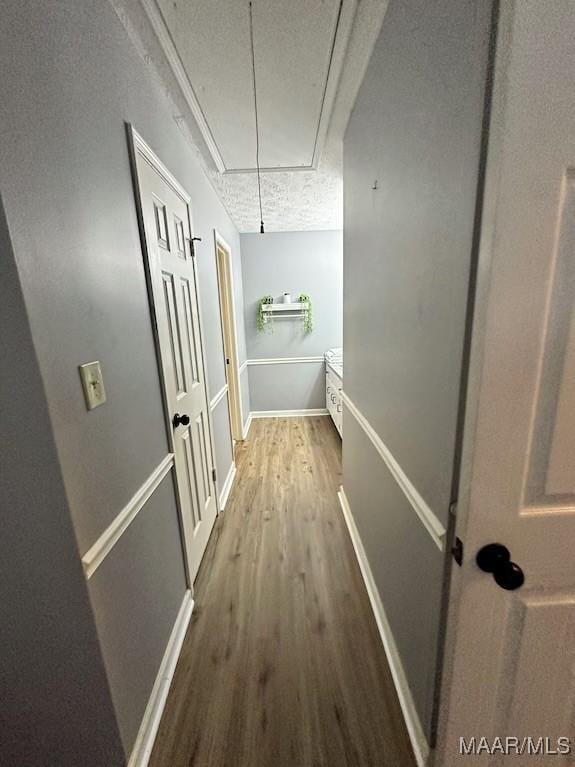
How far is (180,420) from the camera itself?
1.51 metres

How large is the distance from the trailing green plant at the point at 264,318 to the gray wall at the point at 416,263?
2639 millimetres

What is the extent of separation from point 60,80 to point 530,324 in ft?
4.10

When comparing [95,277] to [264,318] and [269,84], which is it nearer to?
[269,84]

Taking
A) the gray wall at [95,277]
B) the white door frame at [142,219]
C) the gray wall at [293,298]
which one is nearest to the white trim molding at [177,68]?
the gray wall at [95,277]

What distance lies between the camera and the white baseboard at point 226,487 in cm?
241

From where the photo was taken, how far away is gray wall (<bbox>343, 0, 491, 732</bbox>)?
66cm

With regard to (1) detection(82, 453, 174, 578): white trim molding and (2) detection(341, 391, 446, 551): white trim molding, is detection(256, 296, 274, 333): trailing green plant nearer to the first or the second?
(2) detection(341, 391, 446, 551): white trim molding

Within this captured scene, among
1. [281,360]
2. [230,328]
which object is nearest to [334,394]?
[281,360]

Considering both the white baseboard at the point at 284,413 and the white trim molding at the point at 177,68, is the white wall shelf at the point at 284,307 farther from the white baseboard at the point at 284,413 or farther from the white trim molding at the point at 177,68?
the white trim molding at the point at 177,68

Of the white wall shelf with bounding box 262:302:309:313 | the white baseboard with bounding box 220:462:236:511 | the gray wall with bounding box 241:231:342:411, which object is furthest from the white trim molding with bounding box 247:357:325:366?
the white baseboard with bounding box 220:462:236:511

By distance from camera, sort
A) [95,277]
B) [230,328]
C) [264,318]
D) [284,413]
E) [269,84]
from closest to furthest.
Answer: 1. [95,277]
2. [269,84]
3. [230,328]
4. [264,318]
5. [284,413]

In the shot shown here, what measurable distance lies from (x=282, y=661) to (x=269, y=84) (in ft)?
8.64

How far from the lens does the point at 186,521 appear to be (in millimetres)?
1572

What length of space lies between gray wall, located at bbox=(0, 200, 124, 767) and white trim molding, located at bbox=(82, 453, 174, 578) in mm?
35
